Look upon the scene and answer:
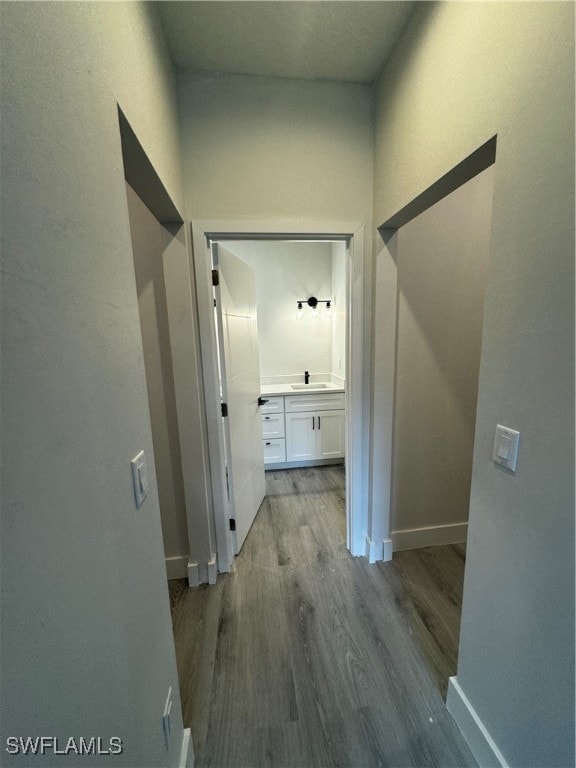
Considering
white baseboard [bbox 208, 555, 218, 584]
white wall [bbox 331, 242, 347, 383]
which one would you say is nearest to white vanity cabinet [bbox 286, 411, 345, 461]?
white wall [bbox 331, 242, 347, 383]

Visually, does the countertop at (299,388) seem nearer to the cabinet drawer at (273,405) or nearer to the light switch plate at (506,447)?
the cabinet drawer at (273,405)

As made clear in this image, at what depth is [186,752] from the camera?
0.95m

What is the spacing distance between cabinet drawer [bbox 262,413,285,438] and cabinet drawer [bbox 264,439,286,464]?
0.26ft

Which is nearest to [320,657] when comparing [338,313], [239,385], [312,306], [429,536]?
[429,536]

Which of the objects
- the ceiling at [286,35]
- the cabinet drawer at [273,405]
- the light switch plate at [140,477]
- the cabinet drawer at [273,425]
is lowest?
the cabinet drawer at [273,425]

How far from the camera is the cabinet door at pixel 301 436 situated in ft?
9.89

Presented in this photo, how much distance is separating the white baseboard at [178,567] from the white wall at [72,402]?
100 centimetres

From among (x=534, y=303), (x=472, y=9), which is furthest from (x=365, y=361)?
(x=472, y=9)

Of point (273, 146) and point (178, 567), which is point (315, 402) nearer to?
point (178, 567)

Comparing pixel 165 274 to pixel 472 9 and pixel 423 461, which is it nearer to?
pixel 472 9

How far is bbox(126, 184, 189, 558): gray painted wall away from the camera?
4.83ft

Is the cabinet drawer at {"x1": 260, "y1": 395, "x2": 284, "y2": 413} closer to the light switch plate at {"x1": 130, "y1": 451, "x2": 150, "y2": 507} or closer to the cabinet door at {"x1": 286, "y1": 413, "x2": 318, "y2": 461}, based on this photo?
the cabinet door at {"x1": 286, "y1": 413, "x2": 318, "y2": 461}

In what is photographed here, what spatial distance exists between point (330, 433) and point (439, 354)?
1.58 metres

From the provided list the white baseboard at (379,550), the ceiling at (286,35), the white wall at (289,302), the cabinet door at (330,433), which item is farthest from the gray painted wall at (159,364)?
the white wall at (289,302)
